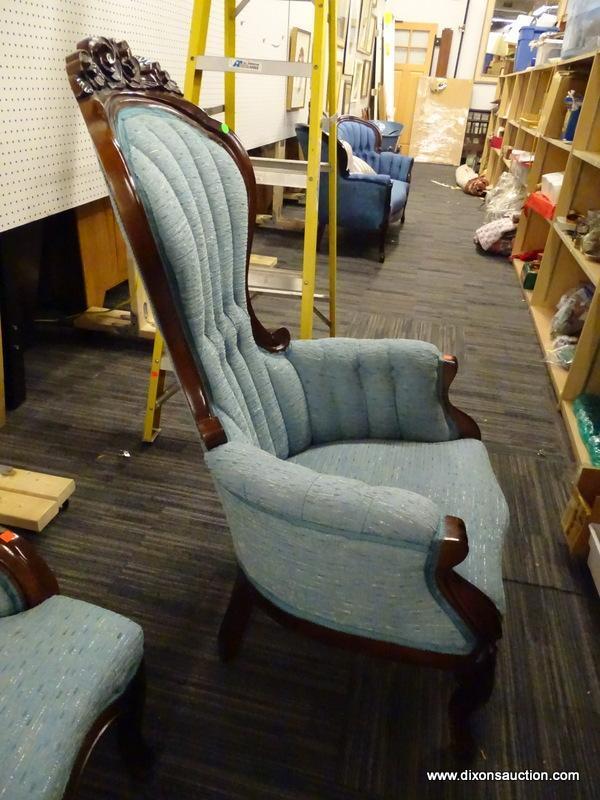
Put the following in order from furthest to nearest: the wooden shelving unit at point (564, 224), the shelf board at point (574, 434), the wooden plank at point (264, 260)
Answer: the wooden plank at point (264, 260) < the wooden shelving unit at point (564, 224) < the shelf board at point (574, 434)

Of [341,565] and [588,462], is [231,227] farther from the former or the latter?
[588,462]

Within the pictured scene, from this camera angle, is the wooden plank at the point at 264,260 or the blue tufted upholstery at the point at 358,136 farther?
the blue tufted upholstery at the point at 358,136

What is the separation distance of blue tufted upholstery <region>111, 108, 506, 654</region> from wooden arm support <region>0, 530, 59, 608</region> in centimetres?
28

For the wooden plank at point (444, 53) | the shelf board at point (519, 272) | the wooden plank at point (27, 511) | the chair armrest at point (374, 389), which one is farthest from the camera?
the wooden plank at point (444, 53)

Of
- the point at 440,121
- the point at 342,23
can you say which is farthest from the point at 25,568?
the point at 440,121

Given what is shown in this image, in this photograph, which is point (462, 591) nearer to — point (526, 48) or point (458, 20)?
point (526, 48)

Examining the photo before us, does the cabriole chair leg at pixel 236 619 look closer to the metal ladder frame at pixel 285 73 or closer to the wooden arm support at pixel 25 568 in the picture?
the wooden arm support at pixel 25 568

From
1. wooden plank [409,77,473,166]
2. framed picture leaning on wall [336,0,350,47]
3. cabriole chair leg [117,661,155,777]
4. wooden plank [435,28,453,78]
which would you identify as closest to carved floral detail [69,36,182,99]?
cabriole chair leg [117,661,155,777]

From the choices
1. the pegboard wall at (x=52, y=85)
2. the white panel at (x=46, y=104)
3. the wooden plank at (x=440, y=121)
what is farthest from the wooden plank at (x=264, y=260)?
the wooden plank at (x=440, y=121)

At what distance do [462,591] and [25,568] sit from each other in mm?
624

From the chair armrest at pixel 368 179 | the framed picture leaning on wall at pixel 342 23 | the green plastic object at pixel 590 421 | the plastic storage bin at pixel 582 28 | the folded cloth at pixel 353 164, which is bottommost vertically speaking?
the green plastic object at pixel 590 421

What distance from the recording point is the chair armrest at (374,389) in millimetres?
1200

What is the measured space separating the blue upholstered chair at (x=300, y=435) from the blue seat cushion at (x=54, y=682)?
0.26m

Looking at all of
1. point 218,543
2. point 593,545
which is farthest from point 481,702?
point 218,543
